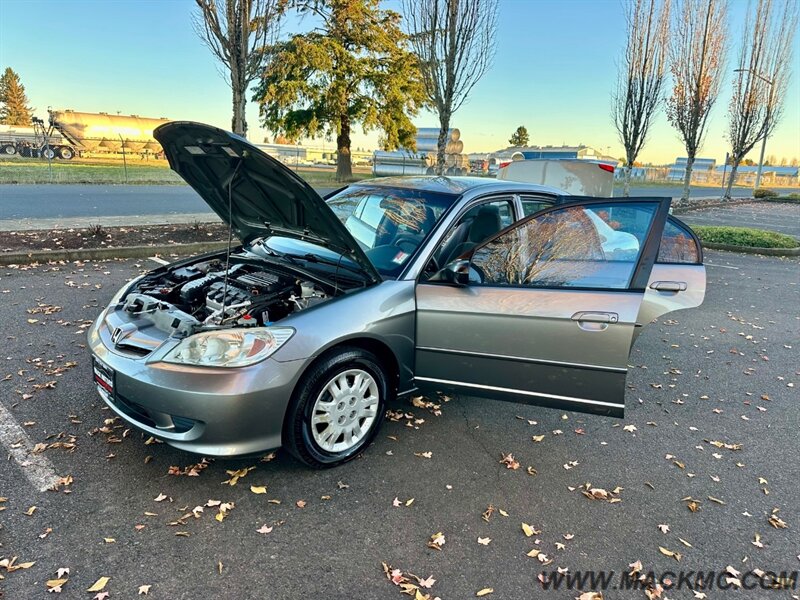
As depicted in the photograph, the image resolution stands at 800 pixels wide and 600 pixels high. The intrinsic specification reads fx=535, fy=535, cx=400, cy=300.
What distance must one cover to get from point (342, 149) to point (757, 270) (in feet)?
81.0

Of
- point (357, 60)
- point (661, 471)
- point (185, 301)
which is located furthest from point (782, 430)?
point (357, 60)

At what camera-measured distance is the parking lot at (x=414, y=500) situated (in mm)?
2344

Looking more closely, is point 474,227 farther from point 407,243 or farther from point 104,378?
point 104,378

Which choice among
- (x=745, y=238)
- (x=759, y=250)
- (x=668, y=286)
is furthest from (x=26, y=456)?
(x=745, y=238)

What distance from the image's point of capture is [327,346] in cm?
287

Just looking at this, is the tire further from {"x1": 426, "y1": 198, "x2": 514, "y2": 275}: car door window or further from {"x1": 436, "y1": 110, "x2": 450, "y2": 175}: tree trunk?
{"x1": 436, "y1": 110, "x2": 450, "y2": 175}: tree trunk

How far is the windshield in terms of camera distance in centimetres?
353

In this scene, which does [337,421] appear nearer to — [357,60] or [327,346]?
[327,346]

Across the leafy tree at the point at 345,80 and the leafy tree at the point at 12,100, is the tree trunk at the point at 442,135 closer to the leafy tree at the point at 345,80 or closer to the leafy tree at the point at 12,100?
the leafy tree at the point at 345,80

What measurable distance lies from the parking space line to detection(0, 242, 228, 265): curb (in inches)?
163

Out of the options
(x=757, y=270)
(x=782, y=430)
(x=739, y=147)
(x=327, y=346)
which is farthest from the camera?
(x=739, y=147)

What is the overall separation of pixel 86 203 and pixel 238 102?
6805 millimetres

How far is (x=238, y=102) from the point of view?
10453 millimetres

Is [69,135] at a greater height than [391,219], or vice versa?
[69,135]
